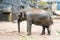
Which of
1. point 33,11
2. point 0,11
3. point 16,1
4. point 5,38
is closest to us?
point 5,38

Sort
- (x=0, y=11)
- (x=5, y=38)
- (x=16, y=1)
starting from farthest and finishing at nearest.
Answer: (x=16, y=1) → (x=0, y=11) → (x=5, y=38)

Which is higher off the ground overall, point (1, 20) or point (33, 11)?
point (33, 11)

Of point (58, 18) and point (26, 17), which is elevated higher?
point (26, 17)

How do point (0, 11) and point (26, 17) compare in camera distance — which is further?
point (0, 11)

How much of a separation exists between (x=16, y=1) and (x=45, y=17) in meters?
8.12

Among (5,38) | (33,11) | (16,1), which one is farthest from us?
(16,1)

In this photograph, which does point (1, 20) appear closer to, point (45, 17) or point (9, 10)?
point (9, 10)

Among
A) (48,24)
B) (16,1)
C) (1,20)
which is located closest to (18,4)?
(16,1)

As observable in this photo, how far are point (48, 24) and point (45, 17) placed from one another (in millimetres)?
→ 339

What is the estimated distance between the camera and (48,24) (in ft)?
30.3

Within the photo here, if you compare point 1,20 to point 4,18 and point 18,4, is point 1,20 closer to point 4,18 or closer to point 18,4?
point 4,18

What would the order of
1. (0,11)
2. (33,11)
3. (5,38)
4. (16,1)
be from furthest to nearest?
1. (16,1)
2. (0,11)
3. (33,11)
4. (5,38)

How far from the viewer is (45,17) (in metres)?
9.05

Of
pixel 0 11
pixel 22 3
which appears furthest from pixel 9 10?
pixel 22 3
